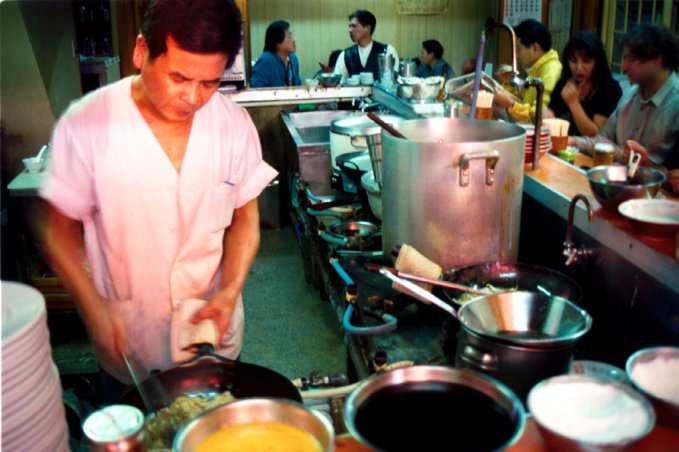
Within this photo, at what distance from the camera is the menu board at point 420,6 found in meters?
9.86

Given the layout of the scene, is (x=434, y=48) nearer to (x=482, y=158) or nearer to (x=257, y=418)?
(x=482, y=158)

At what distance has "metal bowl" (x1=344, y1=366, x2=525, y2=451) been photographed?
0.94 meters

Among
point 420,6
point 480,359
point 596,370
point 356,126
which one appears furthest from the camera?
point 420,6

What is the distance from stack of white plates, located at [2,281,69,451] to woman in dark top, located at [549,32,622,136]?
4.12 metres

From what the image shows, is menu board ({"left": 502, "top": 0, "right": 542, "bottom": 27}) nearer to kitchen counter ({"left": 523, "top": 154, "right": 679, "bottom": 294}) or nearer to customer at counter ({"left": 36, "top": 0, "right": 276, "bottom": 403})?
kitchen counter ({"left": 523, "top": 154, "right": 679, "bottom": 294})

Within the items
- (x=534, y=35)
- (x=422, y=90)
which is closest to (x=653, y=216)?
(x=422, y=90)

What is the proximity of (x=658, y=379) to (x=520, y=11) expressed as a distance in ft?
23.0

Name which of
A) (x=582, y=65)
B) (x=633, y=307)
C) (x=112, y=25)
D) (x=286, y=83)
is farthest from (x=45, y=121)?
(x=633, y=307)

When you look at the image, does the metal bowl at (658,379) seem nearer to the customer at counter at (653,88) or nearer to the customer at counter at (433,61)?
the customer at counter at (653,88)

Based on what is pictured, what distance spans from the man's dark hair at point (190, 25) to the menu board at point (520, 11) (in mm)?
6549

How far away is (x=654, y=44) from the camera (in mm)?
3557

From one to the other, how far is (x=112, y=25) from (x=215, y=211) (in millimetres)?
5220

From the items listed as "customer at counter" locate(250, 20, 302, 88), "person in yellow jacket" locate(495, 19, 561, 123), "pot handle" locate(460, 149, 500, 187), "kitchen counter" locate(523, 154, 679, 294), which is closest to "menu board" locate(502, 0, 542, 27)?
"person in yellow jacket" locate(495, 19, 561, 123)

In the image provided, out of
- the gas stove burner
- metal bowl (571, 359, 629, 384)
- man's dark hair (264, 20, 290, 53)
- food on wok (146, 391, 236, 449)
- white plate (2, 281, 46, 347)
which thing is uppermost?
man's dark hair (264, 20, 290, 53)
